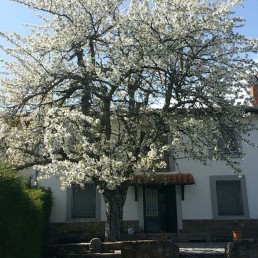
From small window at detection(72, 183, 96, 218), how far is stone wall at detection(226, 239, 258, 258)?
8.62 meters

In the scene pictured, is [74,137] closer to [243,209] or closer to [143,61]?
[143,61]

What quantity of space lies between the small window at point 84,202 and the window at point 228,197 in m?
5.87

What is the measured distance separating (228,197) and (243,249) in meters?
7.38

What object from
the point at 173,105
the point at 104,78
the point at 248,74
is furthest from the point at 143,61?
the point at 248,74

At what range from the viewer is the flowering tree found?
11188mm

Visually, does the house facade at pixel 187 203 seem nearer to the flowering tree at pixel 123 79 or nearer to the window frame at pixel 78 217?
the window frame at pixel 78 217

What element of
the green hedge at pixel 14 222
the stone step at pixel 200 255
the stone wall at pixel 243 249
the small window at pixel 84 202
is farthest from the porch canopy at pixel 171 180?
the green hedge at pixel 14 222

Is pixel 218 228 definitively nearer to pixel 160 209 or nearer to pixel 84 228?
pixel 160 209

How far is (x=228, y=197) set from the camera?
18328mm

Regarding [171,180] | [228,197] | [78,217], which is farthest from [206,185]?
[78,217]

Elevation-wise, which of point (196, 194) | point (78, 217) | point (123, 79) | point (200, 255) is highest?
point (123, 79)

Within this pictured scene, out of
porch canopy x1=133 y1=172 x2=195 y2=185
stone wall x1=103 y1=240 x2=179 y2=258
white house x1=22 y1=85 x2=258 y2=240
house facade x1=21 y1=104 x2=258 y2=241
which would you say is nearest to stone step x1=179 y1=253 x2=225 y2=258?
stone wall x1=103 y1=240 x2=179 y2=258

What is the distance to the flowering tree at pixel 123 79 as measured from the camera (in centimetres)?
1119

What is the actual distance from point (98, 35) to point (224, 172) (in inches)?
393
